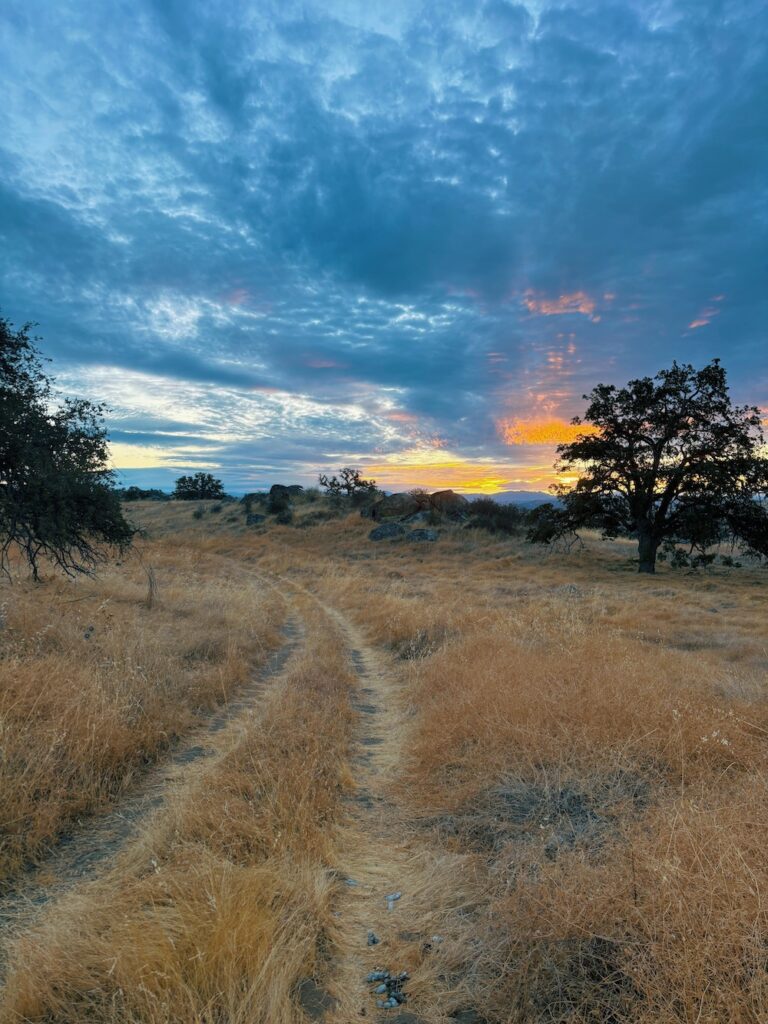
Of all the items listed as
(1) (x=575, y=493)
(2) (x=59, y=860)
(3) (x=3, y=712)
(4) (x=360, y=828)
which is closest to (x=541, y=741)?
(4) (x=360, y=828)

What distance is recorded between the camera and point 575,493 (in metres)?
27.5

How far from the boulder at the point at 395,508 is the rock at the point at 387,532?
16.4ft

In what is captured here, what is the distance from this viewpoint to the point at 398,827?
484cm

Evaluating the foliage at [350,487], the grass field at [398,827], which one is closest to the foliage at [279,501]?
the foliage at [350,487]

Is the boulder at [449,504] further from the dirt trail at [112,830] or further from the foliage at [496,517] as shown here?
the dirt trail at [112,830]

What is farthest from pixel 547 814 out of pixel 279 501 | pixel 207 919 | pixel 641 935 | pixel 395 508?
pixel 279 501

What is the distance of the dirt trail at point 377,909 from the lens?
2.86 m

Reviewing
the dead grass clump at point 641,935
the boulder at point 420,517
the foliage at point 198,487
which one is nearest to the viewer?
the dead grass clump at point 641,935

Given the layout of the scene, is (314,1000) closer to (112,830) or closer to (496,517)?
(112,830)

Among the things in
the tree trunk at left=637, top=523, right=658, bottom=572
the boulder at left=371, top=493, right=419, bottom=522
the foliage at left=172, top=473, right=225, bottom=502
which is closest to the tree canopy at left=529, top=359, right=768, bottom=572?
the tree trunk at left=637, top=523, right=658, bottom=572

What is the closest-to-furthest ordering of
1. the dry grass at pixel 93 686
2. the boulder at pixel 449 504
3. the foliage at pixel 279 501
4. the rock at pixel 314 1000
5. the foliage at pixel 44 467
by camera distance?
the rock at pixel 314 1000 → the dry grass at pixel 93 686 → the foliage at pixel 44 467 → the boulder at pixel 449 504 → the foliage at pixel 279 501

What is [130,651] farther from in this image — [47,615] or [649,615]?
[649,615]

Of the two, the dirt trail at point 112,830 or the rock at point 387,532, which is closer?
the dirt trail at point 112,830

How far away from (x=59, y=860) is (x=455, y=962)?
3.32 m
